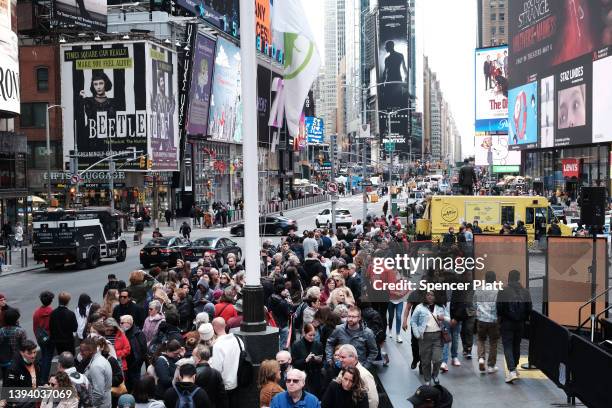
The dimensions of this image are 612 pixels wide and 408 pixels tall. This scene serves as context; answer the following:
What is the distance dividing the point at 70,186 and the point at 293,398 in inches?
2288

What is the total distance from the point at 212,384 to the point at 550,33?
64.6m

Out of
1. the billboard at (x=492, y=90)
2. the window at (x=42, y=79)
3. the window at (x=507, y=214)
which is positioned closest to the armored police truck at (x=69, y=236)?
the window at (x=507, y=214)

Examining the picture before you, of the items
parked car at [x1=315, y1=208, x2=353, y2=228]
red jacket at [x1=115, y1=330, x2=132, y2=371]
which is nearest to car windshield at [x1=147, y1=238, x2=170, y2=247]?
red jacket at [x1=115, y1=330, x2=132, y2=371]

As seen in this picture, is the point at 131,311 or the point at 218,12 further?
the point at 218,12

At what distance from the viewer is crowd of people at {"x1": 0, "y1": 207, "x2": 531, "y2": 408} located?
8.29 m

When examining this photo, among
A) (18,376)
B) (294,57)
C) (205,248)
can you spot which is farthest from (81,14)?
(18,376)

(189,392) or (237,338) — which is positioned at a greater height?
(237,338)

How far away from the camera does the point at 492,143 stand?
110 meters

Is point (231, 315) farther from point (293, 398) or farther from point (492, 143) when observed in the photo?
point (492, 143)

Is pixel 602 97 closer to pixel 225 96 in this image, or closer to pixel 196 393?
pixel 225 96

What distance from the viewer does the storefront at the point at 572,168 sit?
222ft

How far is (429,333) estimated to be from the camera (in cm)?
1308

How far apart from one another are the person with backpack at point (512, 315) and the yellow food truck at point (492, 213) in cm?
2184

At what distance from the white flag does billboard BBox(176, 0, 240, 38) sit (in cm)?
5926
